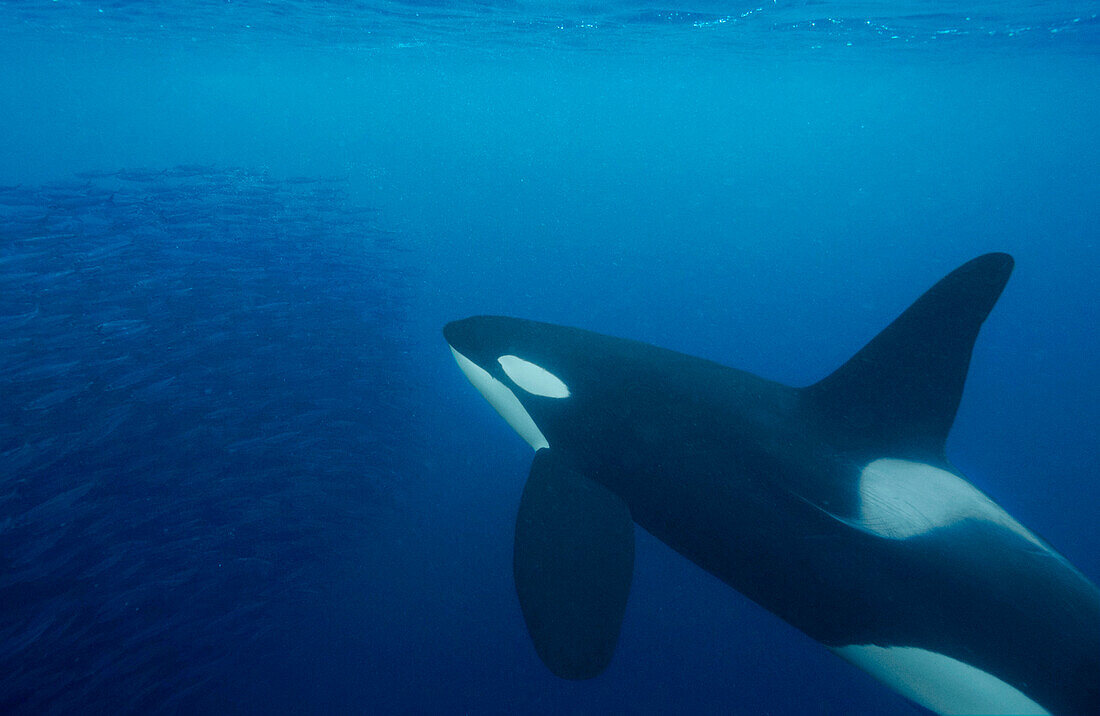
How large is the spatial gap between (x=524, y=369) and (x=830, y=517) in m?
2.37

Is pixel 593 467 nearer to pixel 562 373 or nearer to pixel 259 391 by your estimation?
pixel 562 373

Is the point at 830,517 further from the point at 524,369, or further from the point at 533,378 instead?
the point at 524,369

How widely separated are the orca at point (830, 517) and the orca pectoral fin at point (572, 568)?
1 centimetres

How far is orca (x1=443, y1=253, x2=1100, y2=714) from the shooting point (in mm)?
2688

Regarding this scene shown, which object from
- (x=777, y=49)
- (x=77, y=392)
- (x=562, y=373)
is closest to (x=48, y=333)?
(x=77, y=392)

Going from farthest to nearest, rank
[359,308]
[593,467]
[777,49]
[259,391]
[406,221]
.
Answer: [777,49]
[406,221]
[359,308]
[259,391]
[593,467]

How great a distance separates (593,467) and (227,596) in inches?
172

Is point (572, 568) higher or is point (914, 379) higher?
point (914, 379)

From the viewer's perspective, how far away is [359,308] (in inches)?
416

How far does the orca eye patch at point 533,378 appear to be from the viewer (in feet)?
13.7

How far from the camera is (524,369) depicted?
173 inches

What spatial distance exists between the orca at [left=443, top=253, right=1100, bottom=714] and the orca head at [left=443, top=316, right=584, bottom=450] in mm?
28

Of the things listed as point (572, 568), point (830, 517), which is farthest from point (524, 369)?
point (830, 517)

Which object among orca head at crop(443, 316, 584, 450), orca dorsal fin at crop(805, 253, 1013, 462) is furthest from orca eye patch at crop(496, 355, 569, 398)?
orca dorsal fin at crop(805, 253, 1013, 462)
